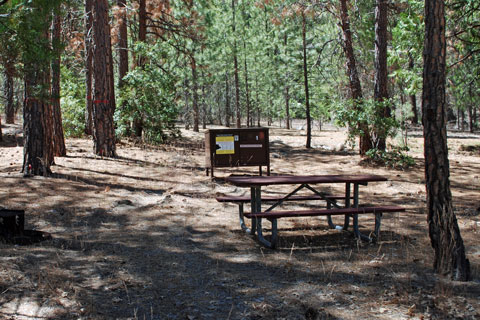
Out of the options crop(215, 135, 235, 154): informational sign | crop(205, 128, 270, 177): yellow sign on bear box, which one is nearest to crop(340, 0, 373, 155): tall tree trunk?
crop(205, 128, 270, 177): yellow sign on bear box

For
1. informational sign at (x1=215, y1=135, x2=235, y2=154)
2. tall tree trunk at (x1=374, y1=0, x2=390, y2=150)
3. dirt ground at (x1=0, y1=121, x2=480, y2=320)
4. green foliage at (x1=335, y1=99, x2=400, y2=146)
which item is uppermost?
tall tree trunk at (x1=374, y1=0, x2=390, y2=150)

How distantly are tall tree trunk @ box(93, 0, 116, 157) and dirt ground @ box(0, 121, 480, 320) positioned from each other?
2.81 metres

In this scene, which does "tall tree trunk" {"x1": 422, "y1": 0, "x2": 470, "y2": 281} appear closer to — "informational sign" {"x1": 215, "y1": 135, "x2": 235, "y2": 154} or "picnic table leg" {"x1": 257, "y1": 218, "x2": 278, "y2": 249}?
"picnic table leg" {"x1": 257, "y1": 218, "x2": 278, "y2": 249}

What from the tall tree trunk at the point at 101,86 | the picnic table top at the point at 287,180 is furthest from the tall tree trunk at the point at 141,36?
the picnic table top at the point at 287,180

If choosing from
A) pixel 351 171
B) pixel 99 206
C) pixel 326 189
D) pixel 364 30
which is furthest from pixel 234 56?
pixel 99 206

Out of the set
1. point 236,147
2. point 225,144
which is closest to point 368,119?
point 236,147

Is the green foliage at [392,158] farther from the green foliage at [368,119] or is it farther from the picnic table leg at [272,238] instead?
the picnic table leg at [272,238]

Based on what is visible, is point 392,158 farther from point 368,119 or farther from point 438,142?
point 438,142

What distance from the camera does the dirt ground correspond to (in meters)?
3.97

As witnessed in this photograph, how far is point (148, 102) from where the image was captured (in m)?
16.4

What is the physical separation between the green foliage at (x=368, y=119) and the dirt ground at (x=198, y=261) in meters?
3.28

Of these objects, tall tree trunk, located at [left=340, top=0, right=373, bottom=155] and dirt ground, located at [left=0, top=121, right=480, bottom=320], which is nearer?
dirt ground, located at [left=0, top=121, right=480, bottom=320]

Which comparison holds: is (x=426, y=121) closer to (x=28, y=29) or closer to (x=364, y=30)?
(x=28, y=29)

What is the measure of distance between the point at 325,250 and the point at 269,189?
4826mm
